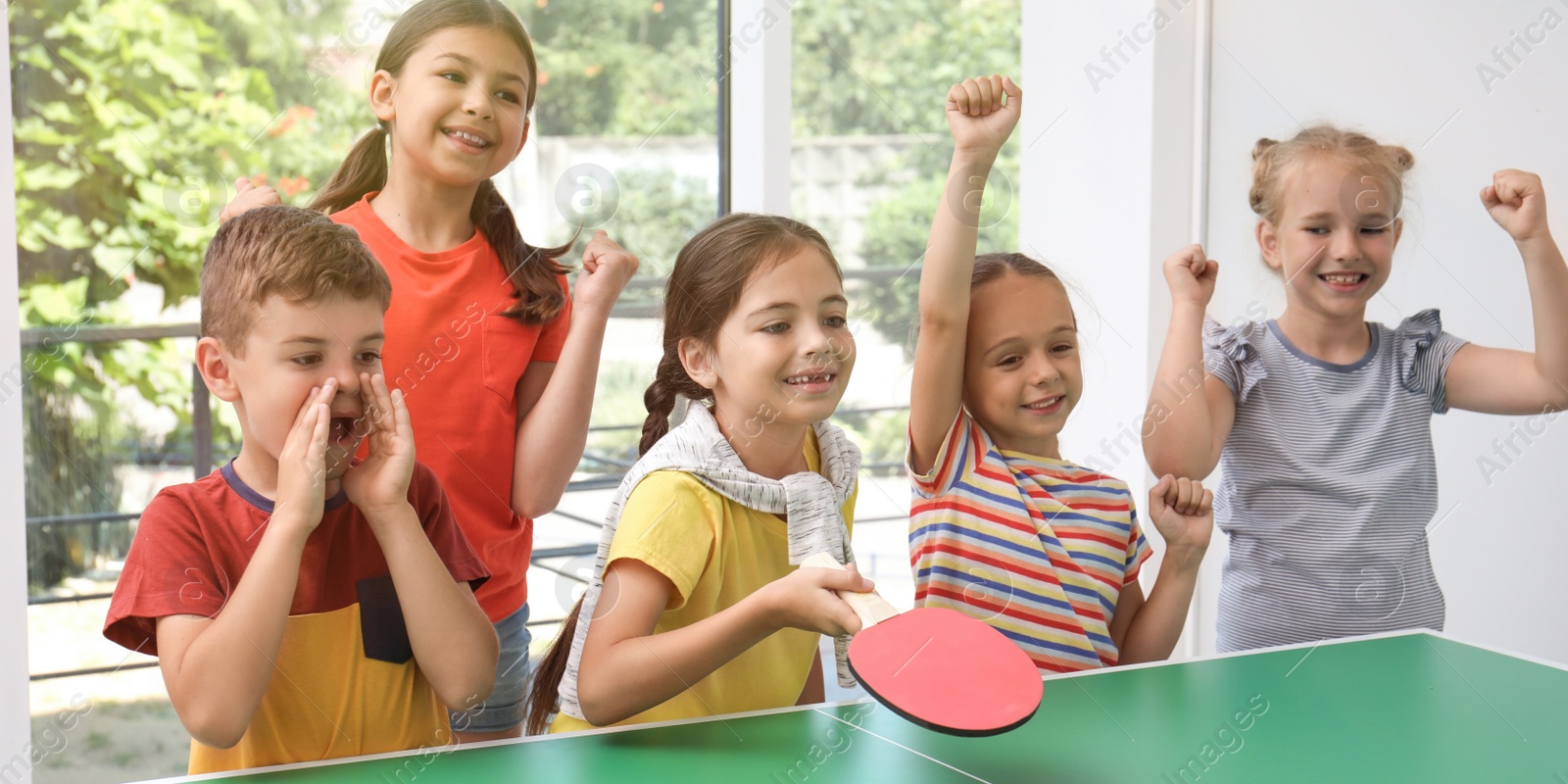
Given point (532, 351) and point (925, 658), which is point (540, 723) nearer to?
point (532, 351)

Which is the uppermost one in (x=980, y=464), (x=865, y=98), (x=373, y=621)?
(x=865, y=98)

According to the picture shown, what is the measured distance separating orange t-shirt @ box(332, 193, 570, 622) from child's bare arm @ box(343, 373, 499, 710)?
0.25m

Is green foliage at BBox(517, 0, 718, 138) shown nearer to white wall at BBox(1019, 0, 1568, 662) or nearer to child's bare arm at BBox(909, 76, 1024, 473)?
white wall at BBox(1019, 0, 1568, 662)

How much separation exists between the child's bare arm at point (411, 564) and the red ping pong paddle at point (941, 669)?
13.3 inches

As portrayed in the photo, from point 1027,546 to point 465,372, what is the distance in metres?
0.67

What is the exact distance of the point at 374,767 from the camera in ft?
3.58

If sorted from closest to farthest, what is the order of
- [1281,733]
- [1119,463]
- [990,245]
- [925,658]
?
[925,658] → [1281,733] → [1119,463] → [990,245]

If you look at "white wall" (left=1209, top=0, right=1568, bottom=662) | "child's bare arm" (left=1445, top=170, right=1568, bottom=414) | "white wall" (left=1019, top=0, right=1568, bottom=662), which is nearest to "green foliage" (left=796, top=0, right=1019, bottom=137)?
"white wall" (left=1019, top=0, right=1568, bottom=662)

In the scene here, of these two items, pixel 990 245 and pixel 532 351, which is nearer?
pixel 532 351

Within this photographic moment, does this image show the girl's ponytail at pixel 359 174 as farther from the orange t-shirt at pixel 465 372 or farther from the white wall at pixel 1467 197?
the white wall at pixel 1467 197

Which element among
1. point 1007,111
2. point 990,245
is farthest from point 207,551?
point 990,245

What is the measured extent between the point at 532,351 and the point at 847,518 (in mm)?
420

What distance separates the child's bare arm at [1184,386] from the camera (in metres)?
1.67

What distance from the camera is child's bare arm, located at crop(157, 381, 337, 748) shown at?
110 centimetres
